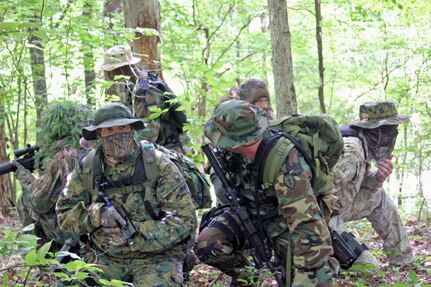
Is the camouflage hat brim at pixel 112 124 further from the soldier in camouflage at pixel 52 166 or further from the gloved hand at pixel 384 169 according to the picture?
the gloved hand at pixel 384 169

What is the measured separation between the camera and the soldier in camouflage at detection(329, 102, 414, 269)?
5.65 meters

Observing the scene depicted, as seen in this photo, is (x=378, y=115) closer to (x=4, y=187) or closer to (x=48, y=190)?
(x=48, y=190)

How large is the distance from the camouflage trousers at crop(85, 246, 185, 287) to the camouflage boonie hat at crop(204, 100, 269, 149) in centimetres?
101

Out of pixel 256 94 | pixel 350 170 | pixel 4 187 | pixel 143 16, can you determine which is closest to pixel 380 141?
pixel 350 170

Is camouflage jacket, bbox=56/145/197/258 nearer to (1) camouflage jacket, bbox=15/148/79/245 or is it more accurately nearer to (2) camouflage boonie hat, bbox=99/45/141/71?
(1) camouflage jacket, bbox=15/148/79/245

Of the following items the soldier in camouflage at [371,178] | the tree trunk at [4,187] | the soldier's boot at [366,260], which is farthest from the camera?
the tree trunk at [4,187]

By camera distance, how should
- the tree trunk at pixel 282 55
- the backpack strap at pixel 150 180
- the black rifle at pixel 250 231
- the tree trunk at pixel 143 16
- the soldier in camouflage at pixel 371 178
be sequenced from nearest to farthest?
1. the backpack strap at pixel 150 180
2. the black rifle at pixel 250 231
3. the soldier in camouflage at pixel 371 178
4. the tree trunk at pixel 282 55
5. the tree trunk at pixel 143 16

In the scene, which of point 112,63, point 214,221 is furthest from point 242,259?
point 112,63

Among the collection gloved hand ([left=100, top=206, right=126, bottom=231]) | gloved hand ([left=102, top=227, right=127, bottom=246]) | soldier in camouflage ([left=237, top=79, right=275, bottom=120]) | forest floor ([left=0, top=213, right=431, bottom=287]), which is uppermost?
soldier in camouflage ([left=237, top=79, right=275, bottom=120])

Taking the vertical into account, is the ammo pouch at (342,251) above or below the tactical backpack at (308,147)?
below

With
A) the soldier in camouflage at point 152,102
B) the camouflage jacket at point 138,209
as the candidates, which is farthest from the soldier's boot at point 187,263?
the soldier in camouflage at point 152,102

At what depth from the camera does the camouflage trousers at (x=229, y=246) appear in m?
4.71

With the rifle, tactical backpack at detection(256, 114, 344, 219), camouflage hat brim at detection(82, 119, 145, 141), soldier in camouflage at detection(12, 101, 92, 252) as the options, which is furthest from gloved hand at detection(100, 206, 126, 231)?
the rifle

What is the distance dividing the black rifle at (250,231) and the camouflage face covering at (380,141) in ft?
6.57
